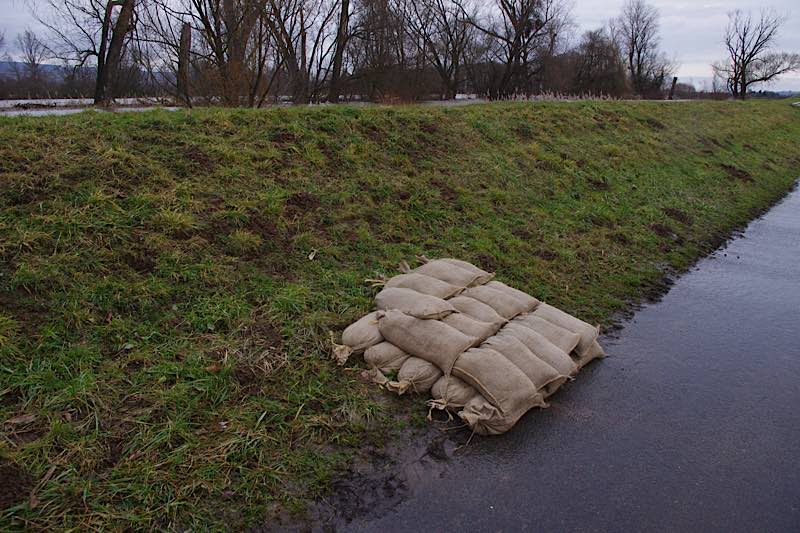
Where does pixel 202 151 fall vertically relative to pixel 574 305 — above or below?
above

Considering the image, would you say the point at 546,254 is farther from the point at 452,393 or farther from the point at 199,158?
the point at 199,158

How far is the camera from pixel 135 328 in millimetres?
4363

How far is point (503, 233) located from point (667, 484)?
4456 mm

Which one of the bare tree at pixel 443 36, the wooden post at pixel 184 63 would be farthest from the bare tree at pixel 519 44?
the wooden post at pixel 184 63

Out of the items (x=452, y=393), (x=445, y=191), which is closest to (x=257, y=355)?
(x=452, y=393)

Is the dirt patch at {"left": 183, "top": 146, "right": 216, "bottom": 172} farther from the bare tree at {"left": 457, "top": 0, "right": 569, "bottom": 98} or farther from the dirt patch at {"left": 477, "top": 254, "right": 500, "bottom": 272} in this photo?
the bare tree at {"left": 457, "top": 0, "right": 569, "bottom": 98}

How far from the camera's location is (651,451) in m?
3.81

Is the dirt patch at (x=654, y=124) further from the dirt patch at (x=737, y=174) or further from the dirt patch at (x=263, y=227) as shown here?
the dirt patch at (x=263, y=227)

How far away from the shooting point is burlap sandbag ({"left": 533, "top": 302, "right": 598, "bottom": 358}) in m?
4.82

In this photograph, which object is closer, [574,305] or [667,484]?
[667,484]

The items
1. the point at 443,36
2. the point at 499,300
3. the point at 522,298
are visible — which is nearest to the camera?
the point at 499,300

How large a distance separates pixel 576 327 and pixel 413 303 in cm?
145

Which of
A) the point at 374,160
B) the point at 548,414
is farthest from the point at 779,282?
the point at 374,160

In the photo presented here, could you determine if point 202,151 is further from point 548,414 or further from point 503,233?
point 548,414
